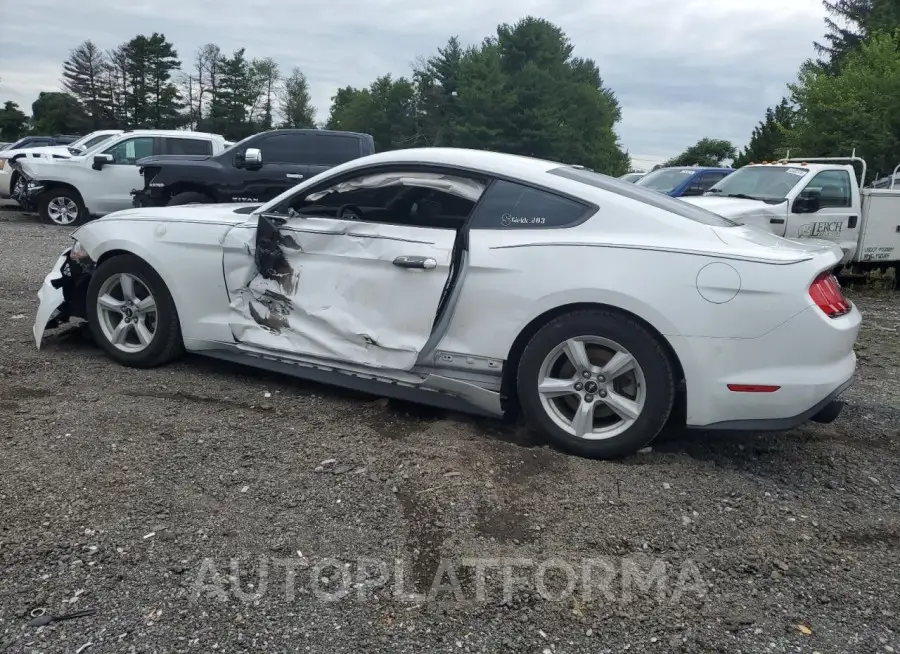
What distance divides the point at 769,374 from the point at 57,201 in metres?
→ 14.2

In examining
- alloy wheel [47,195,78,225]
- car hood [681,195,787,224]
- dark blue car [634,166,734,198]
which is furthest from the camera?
alloy wheel [47,195,78,225]

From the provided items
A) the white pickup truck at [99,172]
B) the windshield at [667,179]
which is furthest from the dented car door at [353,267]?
the white pickup truck at [99,172]

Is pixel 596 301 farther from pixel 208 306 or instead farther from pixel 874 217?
pixel 874 217

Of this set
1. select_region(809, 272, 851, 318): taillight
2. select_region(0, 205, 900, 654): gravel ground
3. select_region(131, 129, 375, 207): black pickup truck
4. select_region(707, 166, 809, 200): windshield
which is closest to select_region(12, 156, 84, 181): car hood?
select_region(131, 129, 375, 207): black pickup truck

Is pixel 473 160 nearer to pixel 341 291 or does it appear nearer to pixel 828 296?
pixel 341 291

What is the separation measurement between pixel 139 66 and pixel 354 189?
273 ft

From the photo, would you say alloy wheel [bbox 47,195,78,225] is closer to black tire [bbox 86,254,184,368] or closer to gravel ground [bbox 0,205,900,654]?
black tire [bbox 86,254,184,368]

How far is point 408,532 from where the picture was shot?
10.0ft

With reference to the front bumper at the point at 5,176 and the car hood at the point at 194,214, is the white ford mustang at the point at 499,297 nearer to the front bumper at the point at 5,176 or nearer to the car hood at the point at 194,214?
the car hood at the point at 194,214

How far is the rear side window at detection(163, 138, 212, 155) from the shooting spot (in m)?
14.3

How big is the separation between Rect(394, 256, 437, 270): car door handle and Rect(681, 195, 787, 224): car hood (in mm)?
6030

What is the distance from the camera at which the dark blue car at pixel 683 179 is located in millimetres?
13367

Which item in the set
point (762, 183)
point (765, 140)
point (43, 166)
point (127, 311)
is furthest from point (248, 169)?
point (765, 140)

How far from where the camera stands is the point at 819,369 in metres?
3.57
